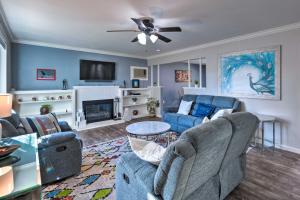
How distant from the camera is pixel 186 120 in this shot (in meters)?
4.21

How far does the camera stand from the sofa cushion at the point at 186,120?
161 inches

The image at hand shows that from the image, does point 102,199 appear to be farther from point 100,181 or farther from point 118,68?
point 118,68

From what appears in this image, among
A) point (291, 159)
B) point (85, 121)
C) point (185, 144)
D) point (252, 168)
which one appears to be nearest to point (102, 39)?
point (85, 121)

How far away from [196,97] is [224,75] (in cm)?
96

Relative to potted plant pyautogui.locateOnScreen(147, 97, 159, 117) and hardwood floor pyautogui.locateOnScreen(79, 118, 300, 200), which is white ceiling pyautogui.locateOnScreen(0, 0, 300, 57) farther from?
potted plant pyautogui.locateOnScreen(147, 97, 159, 117)

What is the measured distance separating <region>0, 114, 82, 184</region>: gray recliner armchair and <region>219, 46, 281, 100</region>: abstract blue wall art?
3744 mm

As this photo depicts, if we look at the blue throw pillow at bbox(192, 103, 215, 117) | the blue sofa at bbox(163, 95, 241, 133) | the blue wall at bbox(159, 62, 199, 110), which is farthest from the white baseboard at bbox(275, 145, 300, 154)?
the blue wall at bbox(159, 62, 199, 110)

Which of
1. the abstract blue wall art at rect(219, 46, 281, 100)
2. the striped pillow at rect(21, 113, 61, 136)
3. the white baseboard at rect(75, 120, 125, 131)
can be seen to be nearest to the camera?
the striped pillow at rect(21, 113, 61, 136)

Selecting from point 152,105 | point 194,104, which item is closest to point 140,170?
point 194,104

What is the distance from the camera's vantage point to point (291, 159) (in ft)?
9.91

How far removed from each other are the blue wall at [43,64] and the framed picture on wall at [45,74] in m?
0.08

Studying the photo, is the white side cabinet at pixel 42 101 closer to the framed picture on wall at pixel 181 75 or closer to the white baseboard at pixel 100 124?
the white baseboard at pixel 100 124

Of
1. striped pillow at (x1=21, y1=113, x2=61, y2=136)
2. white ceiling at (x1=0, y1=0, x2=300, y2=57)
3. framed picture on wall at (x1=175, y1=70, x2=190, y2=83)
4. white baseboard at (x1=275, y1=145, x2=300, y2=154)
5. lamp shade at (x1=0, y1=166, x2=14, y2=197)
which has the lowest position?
white baseboard at (x1=275, y1=145, x2=300, y2=154)

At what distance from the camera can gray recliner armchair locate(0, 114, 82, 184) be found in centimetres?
217
